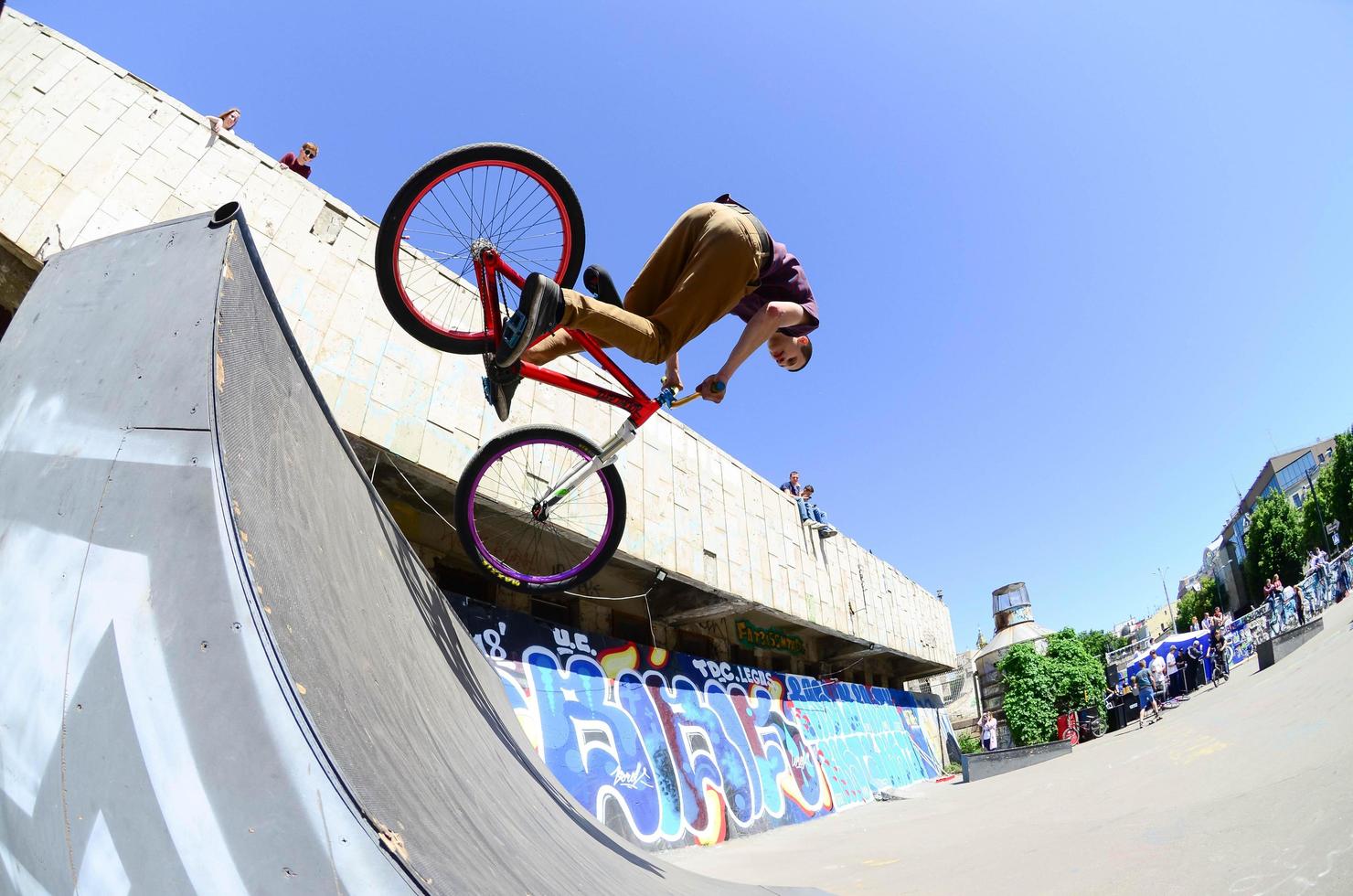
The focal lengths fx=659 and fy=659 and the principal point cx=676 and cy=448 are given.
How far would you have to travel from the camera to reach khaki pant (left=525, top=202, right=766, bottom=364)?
3.33 m

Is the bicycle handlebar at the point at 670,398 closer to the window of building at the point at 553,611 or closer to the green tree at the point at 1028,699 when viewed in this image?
the window of building at the point at 553,611

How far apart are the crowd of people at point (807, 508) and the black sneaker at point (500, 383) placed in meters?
11.5

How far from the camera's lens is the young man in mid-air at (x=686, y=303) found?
3.12 m

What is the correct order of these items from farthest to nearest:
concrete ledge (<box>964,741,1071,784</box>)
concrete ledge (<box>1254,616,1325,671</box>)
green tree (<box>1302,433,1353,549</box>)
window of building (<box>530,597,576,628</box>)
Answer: green tree (<box>1302,433,1353,549</box>) < concrete ledge (<box>1254,616,1325,671</box>) < concrete ledge (<box>964,741,1071,784</box>) < window of building (<box>530,597,576,628</box>)

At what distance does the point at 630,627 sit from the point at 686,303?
8.34 metres

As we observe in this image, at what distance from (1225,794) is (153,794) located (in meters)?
4.19

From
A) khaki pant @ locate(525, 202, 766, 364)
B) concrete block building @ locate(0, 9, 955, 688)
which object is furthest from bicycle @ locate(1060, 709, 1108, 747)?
khaki pant @ locate(525, 202, 766, 364)

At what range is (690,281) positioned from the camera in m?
3.46

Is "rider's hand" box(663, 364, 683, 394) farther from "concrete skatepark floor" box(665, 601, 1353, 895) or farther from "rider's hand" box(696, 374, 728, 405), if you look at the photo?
"concrete skatepark floor" box(665, 601, 1353, 895)

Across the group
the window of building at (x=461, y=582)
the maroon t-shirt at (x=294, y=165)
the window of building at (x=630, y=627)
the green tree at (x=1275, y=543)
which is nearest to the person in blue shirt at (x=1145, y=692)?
the window of building at (x=630, y=627)

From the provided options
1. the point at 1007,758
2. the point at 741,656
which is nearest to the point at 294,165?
the point at 741,656

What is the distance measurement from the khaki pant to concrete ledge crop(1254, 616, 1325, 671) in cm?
1644

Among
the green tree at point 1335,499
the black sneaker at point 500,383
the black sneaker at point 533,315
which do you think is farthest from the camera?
the green tree at point 1335,499

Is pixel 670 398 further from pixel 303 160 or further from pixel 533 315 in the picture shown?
pixel 303 160
